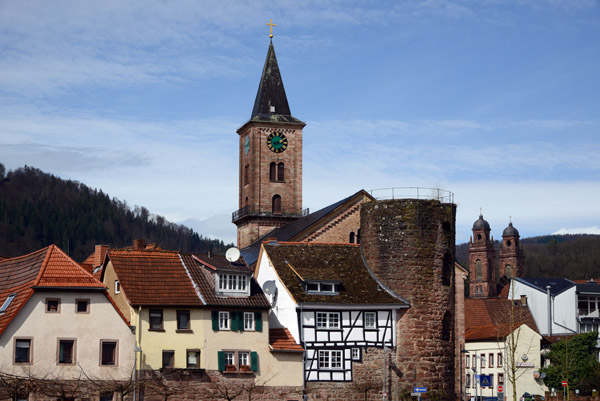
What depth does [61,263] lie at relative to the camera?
49656 mm

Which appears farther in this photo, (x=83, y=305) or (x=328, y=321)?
(x=328, y=321)

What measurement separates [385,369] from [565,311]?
40.3 meters

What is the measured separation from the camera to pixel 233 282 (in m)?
53.4

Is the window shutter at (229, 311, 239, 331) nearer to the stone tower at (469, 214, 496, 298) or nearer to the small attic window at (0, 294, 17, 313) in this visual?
the small attic window at (0, 294, 17, 313)

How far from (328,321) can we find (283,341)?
270cm

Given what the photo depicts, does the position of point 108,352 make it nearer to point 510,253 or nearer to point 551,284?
point 551,284

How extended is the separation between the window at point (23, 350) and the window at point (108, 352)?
10.7 feet

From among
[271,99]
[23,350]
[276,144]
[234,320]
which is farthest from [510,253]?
[23,350]

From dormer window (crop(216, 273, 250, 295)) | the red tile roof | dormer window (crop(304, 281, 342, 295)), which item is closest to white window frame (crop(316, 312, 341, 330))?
dormer window (crop(304, 281, 342, 295))

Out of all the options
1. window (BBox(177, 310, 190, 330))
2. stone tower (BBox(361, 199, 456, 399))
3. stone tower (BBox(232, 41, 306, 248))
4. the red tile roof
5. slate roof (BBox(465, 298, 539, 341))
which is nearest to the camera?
window (BBox(177, 310, 190, 330))

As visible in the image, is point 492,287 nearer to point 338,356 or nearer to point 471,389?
point 471,389

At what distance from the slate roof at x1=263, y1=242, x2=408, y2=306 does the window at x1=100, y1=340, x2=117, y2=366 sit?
383 inches

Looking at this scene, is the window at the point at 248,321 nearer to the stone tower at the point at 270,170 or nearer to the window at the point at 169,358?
the window at the point at 169,358

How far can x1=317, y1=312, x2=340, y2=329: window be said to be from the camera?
54.8 m
